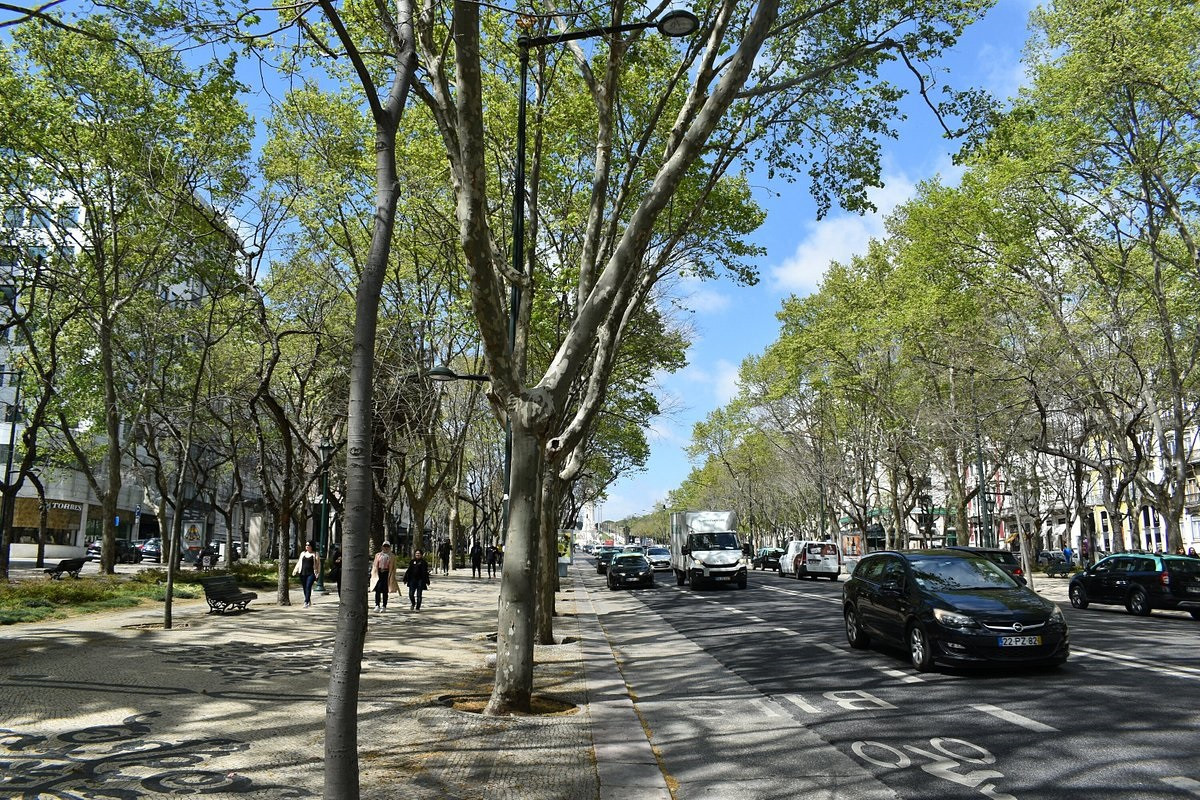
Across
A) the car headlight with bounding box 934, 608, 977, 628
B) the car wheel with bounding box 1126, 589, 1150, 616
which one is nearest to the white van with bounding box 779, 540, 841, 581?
the car wheel with bounding box 1126, 589, 1150, 616

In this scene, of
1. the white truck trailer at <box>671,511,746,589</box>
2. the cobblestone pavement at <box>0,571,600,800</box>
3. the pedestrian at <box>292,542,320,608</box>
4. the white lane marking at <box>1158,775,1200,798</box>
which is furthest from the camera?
the white truck trailer at <box>671,511,746,589</box>

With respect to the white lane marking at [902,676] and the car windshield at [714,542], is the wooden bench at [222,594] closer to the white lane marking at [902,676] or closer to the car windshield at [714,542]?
the white lane marking at [902,676]

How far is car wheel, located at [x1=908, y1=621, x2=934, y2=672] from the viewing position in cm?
1027

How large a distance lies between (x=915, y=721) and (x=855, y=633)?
5.29 meters

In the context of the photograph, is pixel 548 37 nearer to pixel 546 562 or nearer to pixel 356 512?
pixel 356 512

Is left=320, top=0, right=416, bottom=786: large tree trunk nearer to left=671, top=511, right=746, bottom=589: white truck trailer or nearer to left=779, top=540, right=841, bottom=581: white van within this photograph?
left=671, top=511, right=746, bottom=589: white truck trailer

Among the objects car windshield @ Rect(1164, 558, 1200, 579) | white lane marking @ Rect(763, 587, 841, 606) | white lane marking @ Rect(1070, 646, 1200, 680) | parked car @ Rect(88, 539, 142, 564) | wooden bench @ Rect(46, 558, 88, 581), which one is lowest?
white lane marking @ Rect(763, 587, 841, 606)

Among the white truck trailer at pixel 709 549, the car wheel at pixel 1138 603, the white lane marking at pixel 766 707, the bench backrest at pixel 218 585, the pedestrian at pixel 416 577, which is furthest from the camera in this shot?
the white truck trailer at pixel 709 549

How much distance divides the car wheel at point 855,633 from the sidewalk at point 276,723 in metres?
3.73

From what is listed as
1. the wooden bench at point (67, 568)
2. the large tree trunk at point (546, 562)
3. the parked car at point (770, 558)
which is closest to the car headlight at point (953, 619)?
the large tree trunk at point (546, 562)

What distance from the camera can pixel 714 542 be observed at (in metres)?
33.0

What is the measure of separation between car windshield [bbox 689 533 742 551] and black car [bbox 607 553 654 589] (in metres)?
3.09

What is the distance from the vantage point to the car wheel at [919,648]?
10266 mm

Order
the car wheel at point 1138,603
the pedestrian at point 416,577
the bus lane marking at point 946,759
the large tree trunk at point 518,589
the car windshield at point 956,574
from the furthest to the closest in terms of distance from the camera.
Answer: the pedestrian at point 416,577 → the car wheel at point 1138,603 → the car windshield at point 956,574 → the large tree trunk at point 518,589 → the bus lane marking at point 946,759
